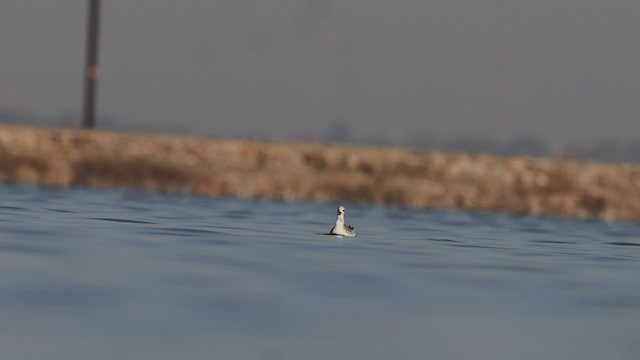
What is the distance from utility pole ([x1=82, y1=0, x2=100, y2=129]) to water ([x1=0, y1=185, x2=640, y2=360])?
1526 centimetres

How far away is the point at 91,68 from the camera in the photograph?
154ft

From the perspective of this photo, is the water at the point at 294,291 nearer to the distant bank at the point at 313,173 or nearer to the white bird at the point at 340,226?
the white bird at the point at 340,226

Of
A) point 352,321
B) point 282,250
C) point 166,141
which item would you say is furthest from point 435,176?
point 352,321

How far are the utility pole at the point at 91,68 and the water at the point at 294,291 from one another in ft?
50.1

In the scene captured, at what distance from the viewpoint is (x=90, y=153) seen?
148 feet

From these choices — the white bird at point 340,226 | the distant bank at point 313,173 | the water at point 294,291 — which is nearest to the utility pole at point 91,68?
the distant bank at point 313,173

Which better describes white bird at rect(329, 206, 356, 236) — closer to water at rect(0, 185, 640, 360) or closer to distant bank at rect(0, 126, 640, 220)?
water at rect(0, 185, 640, 360)

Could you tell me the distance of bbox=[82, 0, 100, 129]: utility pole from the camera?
154 ft

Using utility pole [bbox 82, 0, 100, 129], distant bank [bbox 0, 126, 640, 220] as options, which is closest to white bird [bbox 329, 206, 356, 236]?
distant bank [bbox 0, 126, 640, 220]

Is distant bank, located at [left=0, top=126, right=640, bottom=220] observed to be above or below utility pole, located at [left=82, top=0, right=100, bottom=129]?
below

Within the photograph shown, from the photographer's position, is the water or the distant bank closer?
the water

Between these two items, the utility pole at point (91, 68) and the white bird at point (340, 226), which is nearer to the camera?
the white bird at point (340, 226)

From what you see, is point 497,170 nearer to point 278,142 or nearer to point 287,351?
point 278,142

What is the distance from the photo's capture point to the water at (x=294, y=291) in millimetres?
13547
